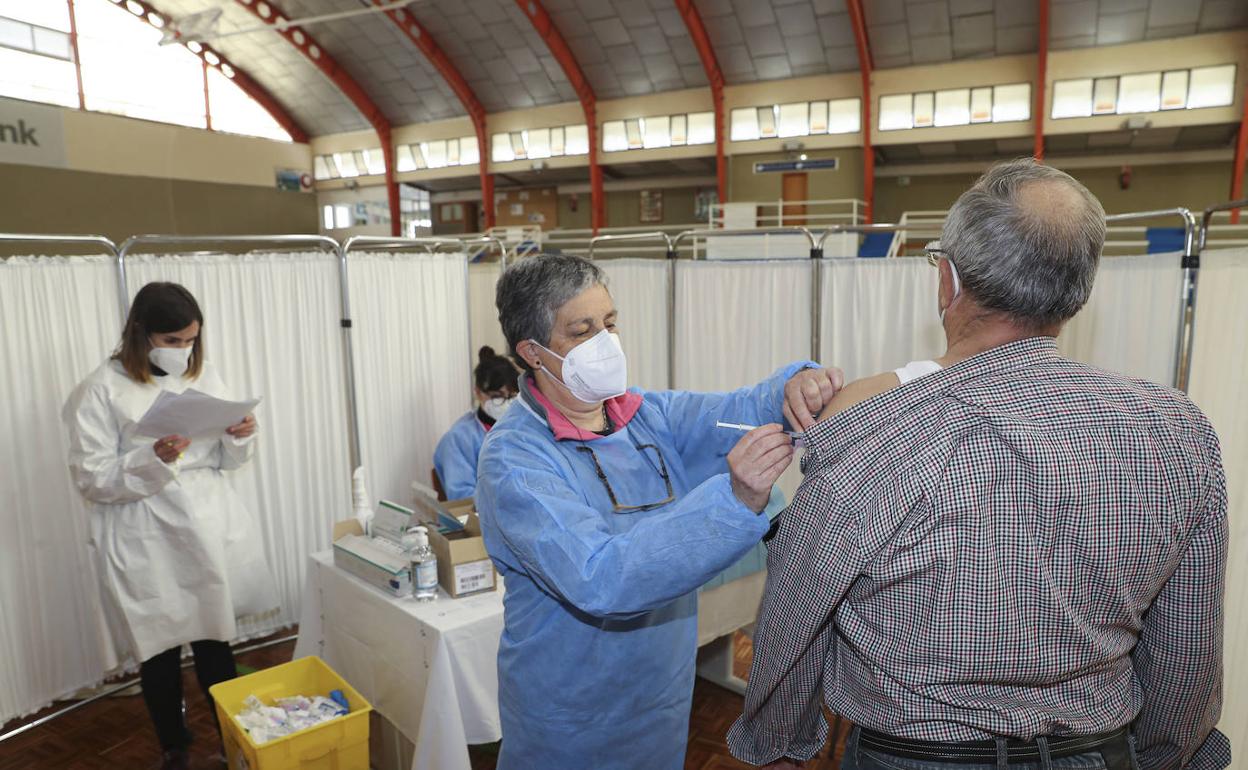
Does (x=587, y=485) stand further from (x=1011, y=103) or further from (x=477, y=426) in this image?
(x=1011, y=103)

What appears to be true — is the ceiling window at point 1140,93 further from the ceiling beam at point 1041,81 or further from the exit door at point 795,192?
the exit door at point 795,192

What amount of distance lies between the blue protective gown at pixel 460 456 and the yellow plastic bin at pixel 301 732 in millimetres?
1238

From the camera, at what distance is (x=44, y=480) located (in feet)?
10.4

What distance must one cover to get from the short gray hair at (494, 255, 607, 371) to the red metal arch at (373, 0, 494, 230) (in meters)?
13.9

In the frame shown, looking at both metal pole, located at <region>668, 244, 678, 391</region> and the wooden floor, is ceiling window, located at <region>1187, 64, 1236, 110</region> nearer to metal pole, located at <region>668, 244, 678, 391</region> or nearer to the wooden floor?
metal pole, located at <region>668, 244, 678, 391</region>

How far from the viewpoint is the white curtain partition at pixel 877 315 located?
4.02m

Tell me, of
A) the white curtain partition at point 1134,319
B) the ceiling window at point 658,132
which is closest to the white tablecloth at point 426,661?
the white curtain partition at point 1134,319

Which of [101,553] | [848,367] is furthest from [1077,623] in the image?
[848,367]

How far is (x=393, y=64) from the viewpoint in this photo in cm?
1506

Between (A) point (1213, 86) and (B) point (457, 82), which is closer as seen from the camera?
(A) point (1213, 86)

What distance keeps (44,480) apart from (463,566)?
2.13 meters

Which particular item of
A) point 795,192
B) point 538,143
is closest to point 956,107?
point 795,192

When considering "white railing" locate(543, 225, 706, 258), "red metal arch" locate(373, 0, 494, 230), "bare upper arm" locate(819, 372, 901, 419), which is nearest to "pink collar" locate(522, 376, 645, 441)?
"bare upper arm" locate(819, 372, 901, 419)

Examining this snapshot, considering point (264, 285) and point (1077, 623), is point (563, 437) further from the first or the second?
point (264, 285)
